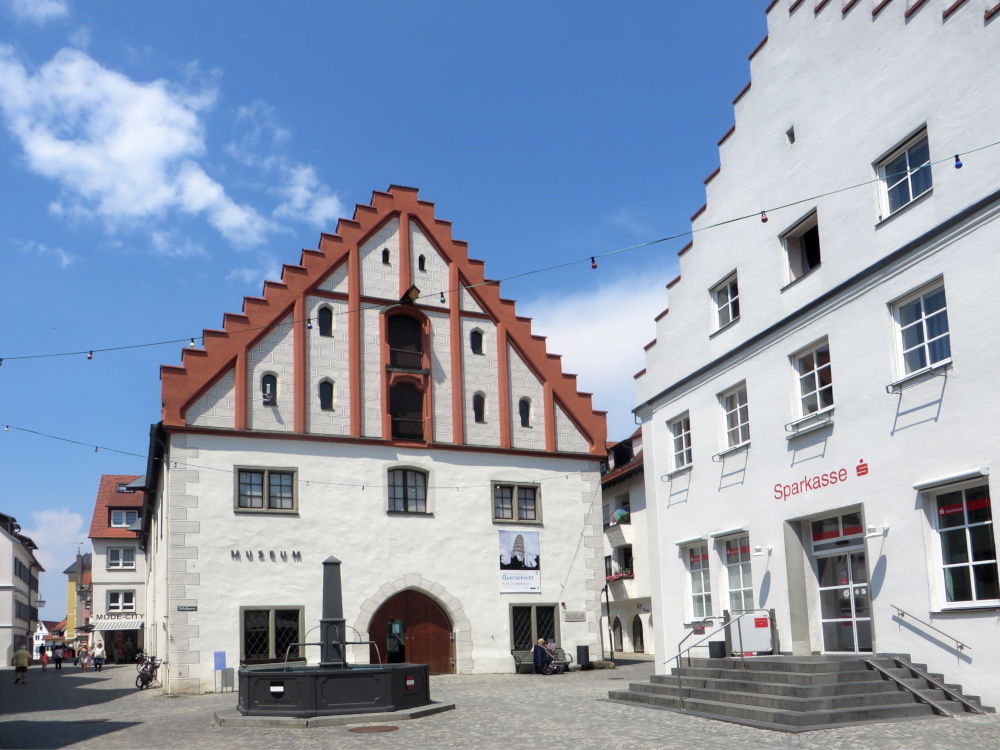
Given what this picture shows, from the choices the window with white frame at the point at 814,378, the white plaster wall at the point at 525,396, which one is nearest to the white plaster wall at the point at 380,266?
the white plaster wall at the point at 525,396

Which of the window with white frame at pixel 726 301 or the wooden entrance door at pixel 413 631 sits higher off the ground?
the window with white frame at pixel 726 301

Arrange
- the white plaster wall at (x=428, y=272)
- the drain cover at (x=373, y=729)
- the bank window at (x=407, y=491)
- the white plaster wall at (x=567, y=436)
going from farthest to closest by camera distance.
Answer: the white plaster wall at (x=567, y=436) < the white plaster wall at (x=428, y=272) < the bank window at (x=407, y=491) < the drain cover at (x=373, y=729)

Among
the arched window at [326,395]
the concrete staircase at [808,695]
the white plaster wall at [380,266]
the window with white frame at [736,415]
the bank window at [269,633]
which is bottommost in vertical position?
the concrete staircase at [808,695]

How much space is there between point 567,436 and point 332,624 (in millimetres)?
14675

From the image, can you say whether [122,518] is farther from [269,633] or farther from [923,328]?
[923,328]

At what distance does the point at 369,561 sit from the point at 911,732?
18.7m

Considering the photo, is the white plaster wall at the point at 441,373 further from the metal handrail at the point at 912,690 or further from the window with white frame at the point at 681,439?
the metal handrail at the point at 912,690

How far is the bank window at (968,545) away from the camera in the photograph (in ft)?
46.1

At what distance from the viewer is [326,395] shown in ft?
97.9

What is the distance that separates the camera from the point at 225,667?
26.7 m

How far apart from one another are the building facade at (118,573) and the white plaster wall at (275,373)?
123 feet

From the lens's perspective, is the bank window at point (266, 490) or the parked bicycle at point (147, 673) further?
the parked bicycle at point (147, 673)

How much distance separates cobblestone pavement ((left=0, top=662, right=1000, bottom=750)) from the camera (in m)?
12.5

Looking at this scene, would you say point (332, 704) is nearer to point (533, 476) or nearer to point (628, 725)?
point (628, 725)
